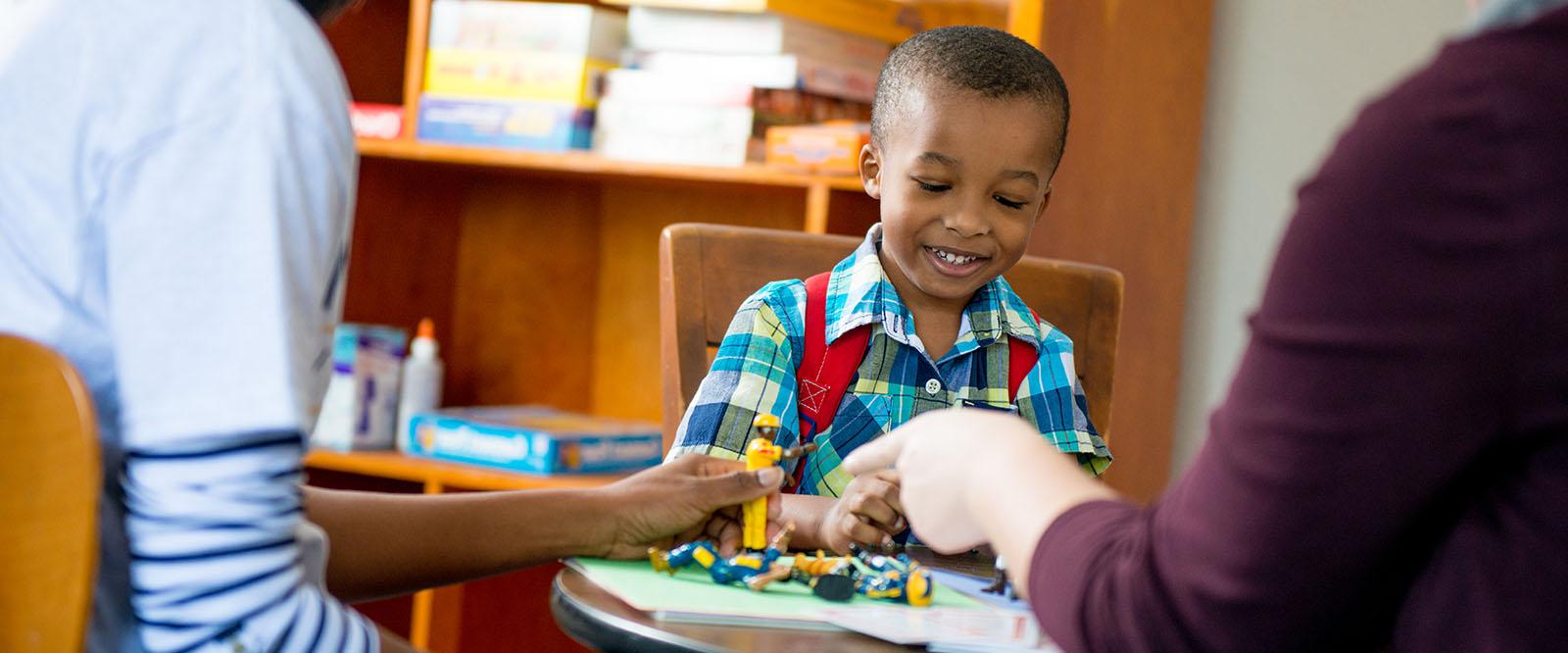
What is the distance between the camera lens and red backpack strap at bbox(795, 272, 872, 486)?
149 centimetres

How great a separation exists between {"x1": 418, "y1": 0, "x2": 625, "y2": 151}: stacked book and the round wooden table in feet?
4.81

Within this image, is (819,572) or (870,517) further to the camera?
(870,517)

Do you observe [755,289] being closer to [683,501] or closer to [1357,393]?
[683,501]

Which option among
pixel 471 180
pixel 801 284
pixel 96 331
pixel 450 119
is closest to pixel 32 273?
pixel 96 331

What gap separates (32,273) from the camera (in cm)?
75

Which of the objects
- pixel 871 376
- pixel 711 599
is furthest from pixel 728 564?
pixel 871 376

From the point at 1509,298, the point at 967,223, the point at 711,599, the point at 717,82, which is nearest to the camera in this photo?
the point at 1509,298

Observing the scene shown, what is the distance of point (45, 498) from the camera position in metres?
0.67

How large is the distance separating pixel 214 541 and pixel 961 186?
0.96 m

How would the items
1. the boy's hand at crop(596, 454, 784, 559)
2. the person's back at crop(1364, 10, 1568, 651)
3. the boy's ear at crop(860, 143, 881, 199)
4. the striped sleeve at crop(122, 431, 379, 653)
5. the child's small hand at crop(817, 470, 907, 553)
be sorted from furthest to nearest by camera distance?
the boy's ear at crop(860, 143, 881, 199)
the child's small hand at crop(817, 470, 907, 553)
the boy's hand at crop(596, 454, 784, 559)
the striped sleeve at crop(122, 431, 379, 653)
the person's back at crop(1364, 10, 1568, 651)

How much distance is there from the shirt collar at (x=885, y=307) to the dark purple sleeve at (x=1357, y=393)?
0.87m

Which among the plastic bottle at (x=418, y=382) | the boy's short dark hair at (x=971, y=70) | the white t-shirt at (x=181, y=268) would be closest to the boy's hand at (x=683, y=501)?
the white t-shirt at (x=181, y=268)

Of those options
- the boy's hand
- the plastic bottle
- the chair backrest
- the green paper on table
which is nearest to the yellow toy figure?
the boy's hand

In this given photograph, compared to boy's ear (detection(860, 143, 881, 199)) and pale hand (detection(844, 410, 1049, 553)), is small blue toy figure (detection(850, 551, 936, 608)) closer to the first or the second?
pale hand (detection(844, 410, 1049, 553))
